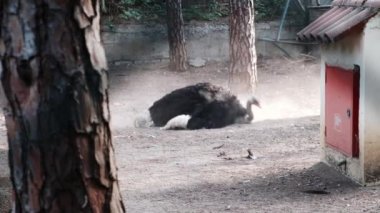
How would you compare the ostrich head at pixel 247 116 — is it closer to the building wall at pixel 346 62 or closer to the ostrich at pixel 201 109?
the ostrich at pixel 201 109

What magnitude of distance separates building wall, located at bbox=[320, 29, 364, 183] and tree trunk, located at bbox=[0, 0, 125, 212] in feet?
13.1

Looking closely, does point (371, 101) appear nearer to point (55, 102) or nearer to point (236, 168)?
point (236, 168)

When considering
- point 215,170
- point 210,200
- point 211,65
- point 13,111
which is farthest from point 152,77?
point 13,111

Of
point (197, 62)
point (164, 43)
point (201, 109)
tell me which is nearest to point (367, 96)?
point (201, 109)

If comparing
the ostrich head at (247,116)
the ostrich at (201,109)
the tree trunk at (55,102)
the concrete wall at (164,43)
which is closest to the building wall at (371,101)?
the tree trunk at (55,102)

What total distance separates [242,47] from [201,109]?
7.15ft

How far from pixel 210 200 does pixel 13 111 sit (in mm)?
3790

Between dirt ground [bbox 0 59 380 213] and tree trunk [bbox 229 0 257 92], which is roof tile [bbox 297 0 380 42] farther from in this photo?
tree trunk [bbox 229 0 257 92]

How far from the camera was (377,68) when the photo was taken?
5516mm

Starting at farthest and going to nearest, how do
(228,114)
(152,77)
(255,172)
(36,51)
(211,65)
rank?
(211,65)
(152,77)
(228,114)
(255,172)
(36,51)

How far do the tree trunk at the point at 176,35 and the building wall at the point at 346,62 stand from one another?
9307mm

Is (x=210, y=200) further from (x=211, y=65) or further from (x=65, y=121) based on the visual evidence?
(x=211, y=65)

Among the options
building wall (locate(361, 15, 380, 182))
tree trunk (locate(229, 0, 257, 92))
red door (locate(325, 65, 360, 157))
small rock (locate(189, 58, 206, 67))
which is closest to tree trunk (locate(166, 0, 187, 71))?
small rock (locate(189, 58, 206, 67))

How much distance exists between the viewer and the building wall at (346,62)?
5605mm
